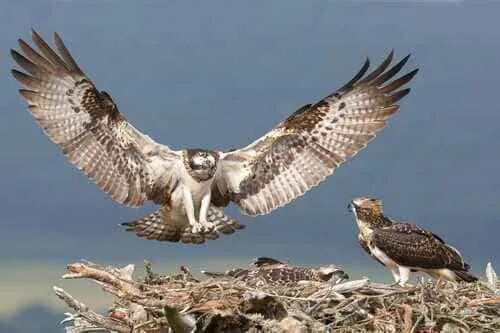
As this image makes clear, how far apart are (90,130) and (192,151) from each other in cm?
113

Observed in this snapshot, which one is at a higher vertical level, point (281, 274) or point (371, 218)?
point (371, 218)

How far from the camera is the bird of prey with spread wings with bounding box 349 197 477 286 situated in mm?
10398

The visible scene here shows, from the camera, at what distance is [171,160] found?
1129 cm

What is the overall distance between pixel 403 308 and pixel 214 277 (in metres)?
1.58

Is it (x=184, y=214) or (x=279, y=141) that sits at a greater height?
(x=279, y=141)

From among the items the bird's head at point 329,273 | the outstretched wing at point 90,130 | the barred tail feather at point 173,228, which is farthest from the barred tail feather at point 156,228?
the bird's head at point 329,273

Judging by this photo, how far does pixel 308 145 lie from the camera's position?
1191 cm

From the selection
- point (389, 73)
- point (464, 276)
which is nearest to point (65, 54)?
point (389, 73)

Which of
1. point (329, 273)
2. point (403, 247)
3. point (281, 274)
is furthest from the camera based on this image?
point (403, 247)

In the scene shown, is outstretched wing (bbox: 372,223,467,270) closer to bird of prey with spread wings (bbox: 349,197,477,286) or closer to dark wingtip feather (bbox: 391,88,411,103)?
bird of prey with spread wings (bbox: 349,197,477,286)

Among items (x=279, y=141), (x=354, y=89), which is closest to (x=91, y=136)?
(x=279, y=141)

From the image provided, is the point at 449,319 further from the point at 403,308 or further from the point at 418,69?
the point at 418,69

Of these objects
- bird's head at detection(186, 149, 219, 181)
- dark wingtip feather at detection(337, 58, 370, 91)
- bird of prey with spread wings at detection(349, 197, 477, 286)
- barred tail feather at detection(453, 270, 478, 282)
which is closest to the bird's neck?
bird of prey with spread wings at detection(349, 197, 477, 286)

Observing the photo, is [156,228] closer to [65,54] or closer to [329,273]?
[65,54]
